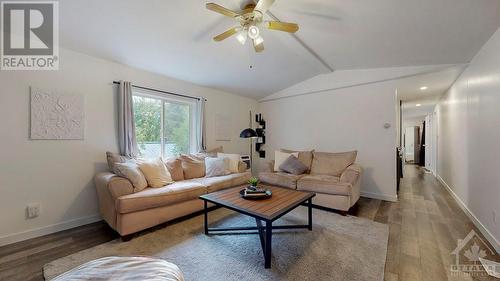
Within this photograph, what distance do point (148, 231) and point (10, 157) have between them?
5.65 feet

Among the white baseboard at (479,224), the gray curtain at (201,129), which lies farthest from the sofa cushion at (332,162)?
the gray curtain at (201,129)

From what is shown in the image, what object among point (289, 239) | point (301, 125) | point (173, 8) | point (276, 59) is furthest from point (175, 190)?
point (301, 125)

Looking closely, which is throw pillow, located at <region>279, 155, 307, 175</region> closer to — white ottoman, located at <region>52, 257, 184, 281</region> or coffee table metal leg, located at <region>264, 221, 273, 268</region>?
coffee table metal leg, located at <region>264, 221, 273, 268</region>

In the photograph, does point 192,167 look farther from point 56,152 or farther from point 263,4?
point 263,4

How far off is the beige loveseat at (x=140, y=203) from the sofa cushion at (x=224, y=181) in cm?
13

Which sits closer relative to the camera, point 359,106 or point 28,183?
point 28,183

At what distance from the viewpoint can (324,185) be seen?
314 cm

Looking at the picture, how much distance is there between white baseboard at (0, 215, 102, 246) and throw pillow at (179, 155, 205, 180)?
135 cm

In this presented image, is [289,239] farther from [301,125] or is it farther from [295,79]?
[295,79]

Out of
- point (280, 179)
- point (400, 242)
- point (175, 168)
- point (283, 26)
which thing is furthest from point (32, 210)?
point (400, 242)

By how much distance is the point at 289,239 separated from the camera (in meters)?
2.27

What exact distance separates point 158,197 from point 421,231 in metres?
3.30

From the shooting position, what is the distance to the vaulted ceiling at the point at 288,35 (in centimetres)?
204

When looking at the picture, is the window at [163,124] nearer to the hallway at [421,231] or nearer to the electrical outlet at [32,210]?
the electrical outlet at [32,210]
